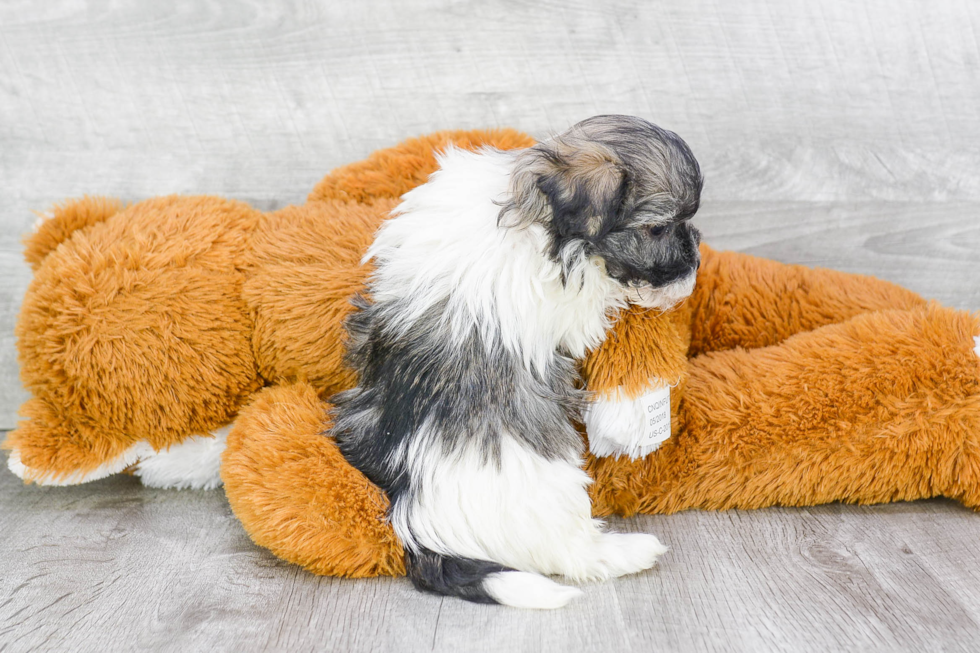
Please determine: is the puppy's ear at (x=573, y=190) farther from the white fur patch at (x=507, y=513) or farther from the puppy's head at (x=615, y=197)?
the white fur patch at (x=507, y=513)

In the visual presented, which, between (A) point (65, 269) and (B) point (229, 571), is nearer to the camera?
(B) point (229, 571)

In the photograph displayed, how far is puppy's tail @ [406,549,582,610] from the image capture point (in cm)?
149

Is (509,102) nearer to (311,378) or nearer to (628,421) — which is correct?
(311,378)

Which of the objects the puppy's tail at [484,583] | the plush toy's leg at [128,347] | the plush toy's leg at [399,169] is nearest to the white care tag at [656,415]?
the puppy's tail at [484,583]

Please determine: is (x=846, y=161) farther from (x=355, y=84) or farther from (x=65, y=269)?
(x=65, y=269)

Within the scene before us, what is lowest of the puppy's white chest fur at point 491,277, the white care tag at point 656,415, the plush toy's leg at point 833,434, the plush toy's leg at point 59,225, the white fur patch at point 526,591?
the plush toy's leg at point 833,434

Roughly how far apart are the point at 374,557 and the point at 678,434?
749mm

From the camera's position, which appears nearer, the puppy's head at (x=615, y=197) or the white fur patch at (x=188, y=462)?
the puppy's head at (x=615, y=197)

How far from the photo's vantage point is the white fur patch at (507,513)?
59.7 inches

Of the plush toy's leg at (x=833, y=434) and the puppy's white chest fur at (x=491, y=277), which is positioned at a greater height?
the puppy's white chest fur at (x=491, y=277)

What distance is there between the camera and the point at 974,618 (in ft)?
4.84

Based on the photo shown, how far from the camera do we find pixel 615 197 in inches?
55.9

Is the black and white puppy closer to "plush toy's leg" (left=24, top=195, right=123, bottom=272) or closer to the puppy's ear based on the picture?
the puppy's ear

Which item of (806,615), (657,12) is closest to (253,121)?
(657,12)
